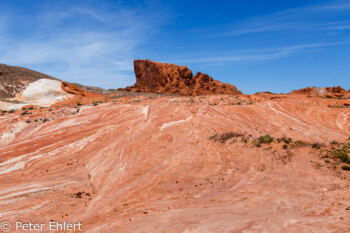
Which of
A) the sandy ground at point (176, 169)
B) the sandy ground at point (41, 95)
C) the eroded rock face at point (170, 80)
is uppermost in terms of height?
the eroded rock face at point (170, 80)

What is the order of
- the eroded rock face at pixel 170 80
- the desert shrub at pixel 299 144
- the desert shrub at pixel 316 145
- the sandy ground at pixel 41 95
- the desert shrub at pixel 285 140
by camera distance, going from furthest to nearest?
the eroded rock face at pixel 170 80, the sandy ground at pixel 41 95, the desert shrub at pixel 285 140, the desert shrub at pixel 299 144, the desert shrub at pixel 316 145

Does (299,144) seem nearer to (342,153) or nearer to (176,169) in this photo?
(342,153)

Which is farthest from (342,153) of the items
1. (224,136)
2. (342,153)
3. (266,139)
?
(224,136)

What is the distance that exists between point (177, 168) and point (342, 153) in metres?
9.10

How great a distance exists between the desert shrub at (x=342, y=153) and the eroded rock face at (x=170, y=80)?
6074cm

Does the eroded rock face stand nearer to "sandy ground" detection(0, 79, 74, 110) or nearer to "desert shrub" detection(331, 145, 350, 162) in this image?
"sandy ground" detection(0, 79, 74, 110)

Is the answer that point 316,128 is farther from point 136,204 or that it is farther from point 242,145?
point 136,204

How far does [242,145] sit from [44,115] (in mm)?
18920

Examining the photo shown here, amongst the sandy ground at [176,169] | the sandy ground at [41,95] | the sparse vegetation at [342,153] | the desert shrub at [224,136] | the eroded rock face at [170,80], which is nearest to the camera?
the sandy ground at [176,169]

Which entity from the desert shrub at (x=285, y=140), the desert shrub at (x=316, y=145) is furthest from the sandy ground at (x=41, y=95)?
the desert shrub at (x=316, y=145)

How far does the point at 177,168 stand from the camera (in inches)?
545

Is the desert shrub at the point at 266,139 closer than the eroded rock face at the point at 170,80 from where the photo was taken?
Yes

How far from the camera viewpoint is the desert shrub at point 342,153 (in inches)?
515

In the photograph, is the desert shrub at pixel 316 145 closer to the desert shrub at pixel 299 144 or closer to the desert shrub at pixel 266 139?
the desert shrub at pixel 299 144
